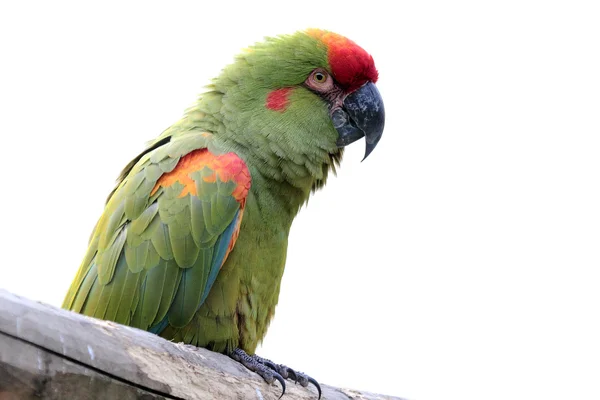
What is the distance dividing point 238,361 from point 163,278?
549mm

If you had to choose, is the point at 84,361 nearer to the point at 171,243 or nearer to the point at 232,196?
the point at 171,243

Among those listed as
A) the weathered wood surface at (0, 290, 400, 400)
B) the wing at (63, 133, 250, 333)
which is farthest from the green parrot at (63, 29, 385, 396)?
the weathered wood surface at (0, 290, 400, 400)

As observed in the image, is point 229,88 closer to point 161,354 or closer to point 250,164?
point 250,164

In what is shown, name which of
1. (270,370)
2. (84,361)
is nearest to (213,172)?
(270,370)

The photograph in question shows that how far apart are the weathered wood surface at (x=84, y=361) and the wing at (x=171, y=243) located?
2.48ft

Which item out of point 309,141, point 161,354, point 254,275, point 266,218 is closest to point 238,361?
point 254,275

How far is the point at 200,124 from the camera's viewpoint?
3.93 meters

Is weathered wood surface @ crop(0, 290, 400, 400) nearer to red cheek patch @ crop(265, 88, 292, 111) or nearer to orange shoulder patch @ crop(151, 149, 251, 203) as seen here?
orange shoulder patch @ crop(151, 149, 251, 203)

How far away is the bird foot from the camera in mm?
3307

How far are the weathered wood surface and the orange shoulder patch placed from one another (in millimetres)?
1022

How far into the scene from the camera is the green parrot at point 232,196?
11.4ft

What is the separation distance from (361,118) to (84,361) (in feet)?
7.76

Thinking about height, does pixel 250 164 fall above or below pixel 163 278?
above

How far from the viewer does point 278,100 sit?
3926 millimetres
